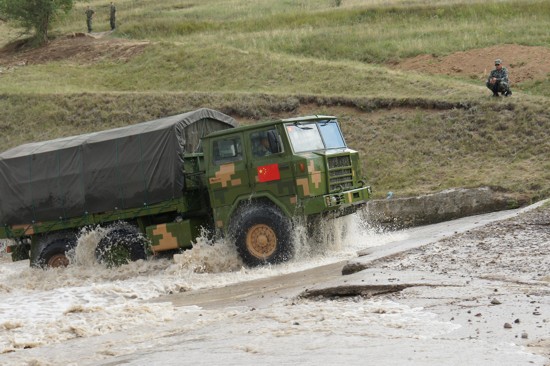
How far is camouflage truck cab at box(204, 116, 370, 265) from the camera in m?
14.8

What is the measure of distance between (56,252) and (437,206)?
846 cm

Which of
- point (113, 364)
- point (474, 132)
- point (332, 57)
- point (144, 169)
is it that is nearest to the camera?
point (113, 364)

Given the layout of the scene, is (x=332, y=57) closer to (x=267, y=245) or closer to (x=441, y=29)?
(x=441, y=29)

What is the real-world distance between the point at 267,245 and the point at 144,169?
10.2ft

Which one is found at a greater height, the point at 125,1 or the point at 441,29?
the point at 125,1

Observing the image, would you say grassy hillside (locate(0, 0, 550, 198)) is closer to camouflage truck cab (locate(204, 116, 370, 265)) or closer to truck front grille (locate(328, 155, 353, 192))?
truck front grille (locate(328, 155, 353, 192))

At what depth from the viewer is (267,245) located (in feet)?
49.4

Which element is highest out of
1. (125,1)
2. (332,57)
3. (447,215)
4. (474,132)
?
(125,1)

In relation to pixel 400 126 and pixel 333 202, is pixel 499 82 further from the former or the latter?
pixel 333 202

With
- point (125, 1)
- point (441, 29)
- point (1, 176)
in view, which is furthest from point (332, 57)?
point (125, 1)

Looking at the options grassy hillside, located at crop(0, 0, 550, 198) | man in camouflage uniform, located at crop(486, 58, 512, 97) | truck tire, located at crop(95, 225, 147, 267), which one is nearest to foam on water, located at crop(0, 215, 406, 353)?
truck tire, located at crop(95, 225, 147, 267)

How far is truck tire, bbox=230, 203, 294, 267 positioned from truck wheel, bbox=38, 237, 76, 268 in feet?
13.3

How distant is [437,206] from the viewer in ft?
63.3

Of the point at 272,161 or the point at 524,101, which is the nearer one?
the point at 272,161
